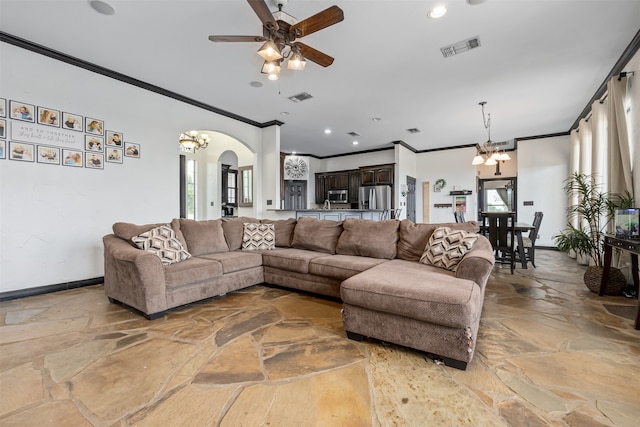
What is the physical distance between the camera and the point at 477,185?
8125 mm

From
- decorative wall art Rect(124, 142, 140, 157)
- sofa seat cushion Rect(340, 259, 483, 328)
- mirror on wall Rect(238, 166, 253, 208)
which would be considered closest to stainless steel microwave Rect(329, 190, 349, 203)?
mirror on wall Rect(238, 166, 253, 208)

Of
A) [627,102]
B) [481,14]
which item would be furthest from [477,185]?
[481,14]

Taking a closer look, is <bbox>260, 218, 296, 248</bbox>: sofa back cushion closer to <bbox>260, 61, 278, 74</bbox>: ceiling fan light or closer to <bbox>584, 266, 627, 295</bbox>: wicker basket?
<bbox>260, 61, 278, 74</bbox>: ceiling fan light

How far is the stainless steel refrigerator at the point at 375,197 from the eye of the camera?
8.00m

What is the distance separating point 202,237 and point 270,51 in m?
2.33

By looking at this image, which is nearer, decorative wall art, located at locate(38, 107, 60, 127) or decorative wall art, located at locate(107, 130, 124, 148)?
decorative wall art, located at locate(38, 107, 60, 127)

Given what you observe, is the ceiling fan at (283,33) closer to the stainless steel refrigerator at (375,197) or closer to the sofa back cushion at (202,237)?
the sofa back cushion at (202,237)

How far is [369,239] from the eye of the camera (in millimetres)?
3334

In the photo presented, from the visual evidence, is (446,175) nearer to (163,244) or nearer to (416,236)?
(416,236)

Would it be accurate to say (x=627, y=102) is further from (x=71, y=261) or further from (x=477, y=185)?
(x=71, y=261)

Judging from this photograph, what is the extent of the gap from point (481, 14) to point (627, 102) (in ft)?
8.39

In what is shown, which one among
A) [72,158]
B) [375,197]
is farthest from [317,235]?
[375,197]

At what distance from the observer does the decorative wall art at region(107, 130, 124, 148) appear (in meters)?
3.91

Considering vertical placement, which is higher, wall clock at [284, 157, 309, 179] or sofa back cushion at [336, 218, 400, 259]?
wall clock at [284, 157, 309, 179]
